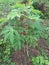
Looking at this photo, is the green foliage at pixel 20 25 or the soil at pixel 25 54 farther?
the soil at pixel 25 54

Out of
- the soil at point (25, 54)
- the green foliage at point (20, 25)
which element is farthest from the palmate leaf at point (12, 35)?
the soil at point (25, 54)

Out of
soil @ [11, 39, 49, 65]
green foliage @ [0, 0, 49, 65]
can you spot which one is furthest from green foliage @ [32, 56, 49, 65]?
green foliage @ [0, 0, 49, 65]

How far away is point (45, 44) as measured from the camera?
603cm

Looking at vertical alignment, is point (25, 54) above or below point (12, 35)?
below

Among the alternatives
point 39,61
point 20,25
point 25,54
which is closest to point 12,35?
point 20,25

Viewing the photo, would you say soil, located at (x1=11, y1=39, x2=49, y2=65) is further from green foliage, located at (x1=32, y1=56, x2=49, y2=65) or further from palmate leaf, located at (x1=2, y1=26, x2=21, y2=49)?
palmate leaf, located at (x1=2, y1=26, x2=21, y2=49)

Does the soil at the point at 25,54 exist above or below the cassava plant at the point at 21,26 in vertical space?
below

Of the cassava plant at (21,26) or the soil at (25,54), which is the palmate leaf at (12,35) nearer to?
the cassava plant at (21,26)

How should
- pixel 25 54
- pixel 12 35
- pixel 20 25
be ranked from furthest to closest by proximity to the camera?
pixel 25 54
pixel 20 25
pixel 12 35

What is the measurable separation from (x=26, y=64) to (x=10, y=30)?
1223mm

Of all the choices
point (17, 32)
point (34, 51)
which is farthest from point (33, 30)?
point (34, 51)

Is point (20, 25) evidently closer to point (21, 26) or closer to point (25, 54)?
point (21, 26)

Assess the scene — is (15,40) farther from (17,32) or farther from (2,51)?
(2,51)

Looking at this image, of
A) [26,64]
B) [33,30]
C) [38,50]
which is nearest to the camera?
[33,30]
